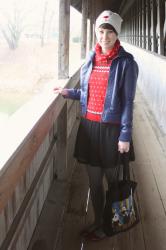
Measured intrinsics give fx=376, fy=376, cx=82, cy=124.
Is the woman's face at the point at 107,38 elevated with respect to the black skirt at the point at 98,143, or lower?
elevated

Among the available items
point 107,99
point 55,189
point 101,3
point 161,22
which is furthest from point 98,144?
point 101,3

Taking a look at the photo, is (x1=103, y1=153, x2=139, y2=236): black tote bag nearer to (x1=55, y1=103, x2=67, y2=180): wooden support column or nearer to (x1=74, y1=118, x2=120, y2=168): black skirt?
(x1=74, y1=118, x2=120, y2=168): black skirt

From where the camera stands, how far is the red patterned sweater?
2.12m

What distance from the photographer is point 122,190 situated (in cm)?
226

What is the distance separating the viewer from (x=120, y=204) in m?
Answer: 2.25

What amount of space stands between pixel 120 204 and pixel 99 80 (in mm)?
750

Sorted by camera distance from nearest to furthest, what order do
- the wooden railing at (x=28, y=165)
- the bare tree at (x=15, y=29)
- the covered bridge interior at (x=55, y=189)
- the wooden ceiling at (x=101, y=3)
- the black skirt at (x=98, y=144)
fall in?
1. the wooden railing at (x=28, y=165)
2. the covered bridge interior at (x=55, y=189)
3. the black skirt at (x=98, y=144)
4. the bare tree at (x=15, y=29)
5. the wooden ceiling at (x=101, y=3)

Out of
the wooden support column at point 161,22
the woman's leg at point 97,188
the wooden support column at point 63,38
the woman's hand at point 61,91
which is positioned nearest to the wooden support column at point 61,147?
the wooden support column at point 63,38

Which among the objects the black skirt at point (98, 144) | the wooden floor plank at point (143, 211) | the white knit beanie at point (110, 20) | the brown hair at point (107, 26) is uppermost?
the white knit beanie at point (110, 20)

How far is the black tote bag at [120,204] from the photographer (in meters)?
2.25

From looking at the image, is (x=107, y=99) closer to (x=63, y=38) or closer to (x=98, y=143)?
(x=98, y=143)

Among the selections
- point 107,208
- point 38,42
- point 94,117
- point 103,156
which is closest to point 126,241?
point 107,208

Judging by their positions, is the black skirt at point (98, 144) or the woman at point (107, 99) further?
the black skirt at point (98, 144)

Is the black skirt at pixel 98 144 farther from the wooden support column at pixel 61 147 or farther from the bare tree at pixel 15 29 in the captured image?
the wooden support column at pixel 61 147
